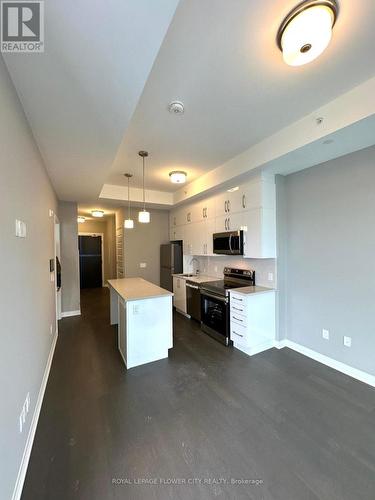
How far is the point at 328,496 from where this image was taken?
4.36 feet

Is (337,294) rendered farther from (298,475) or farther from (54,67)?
(54,67)

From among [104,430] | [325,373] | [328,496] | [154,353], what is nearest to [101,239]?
[154,353]

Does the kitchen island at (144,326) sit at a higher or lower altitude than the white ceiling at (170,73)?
lower

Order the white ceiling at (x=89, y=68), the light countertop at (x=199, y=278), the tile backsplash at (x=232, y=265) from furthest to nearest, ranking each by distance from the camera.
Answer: the light countertop at (x=199, y=278), the tile backsplash at (x=232, y=265), the white ceiling at (x=89, y=68)

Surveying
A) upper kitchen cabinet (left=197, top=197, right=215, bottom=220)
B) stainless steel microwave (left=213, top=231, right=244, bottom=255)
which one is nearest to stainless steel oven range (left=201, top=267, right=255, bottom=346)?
stainless steel microwave (left=213, top=231, right=244, bottom=255)

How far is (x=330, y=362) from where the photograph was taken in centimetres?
275

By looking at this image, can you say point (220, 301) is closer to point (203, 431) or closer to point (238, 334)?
point (238, 334)

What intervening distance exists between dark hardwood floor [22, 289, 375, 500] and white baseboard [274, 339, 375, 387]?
101 mm

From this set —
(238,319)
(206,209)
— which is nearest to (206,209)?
(206,209)

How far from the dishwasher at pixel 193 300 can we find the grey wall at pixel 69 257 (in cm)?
258

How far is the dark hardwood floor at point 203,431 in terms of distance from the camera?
138 cm

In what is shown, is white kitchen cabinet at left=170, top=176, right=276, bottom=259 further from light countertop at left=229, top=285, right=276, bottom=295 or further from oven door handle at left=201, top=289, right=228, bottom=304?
oven door handle at left=201, top=289, right=228, bottom=304

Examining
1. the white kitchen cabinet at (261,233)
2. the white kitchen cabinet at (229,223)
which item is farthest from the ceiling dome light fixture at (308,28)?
the white kitchen cabinet at (229,223)

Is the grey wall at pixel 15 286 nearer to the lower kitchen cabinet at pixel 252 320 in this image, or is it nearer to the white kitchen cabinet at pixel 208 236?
the lower kitchen cabinet at pixel 252 320
